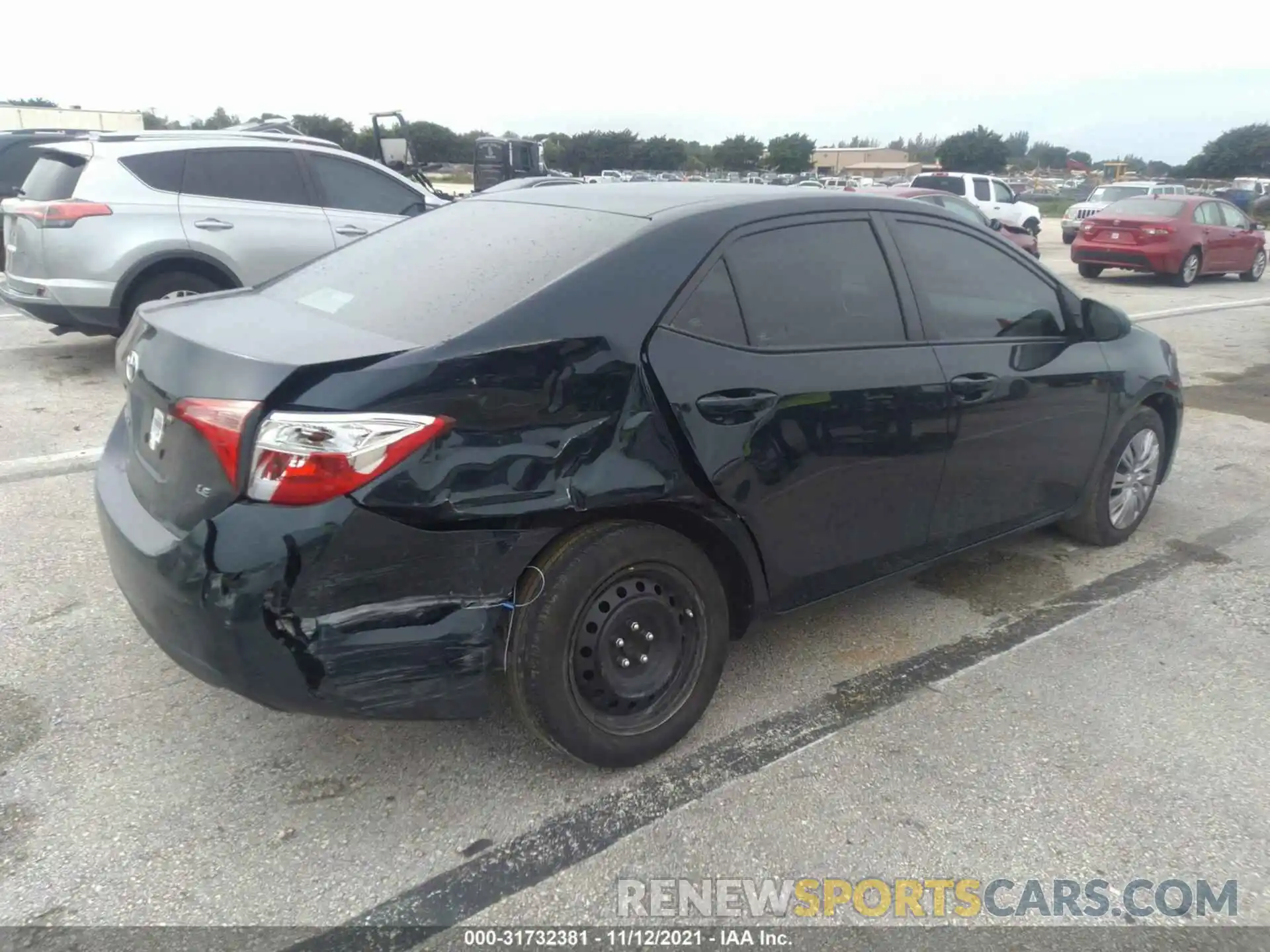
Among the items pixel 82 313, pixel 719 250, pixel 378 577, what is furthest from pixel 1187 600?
pixel 82 313

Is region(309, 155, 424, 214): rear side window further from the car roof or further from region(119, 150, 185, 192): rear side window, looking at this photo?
the car roof

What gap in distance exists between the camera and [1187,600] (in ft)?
13.6

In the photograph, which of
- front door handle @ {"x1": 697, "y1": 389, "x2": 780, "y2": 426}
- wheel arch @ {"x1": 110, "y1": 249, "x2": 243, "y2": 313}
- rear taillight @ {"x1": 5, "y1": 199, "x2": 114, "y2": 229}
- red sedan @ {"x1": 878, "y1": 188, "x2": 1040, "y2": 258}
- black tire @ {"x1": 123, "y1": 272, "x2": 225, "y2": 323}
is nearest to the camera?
front door handle @ {"x1": 697, "y1": 389, "x2": 780, "y2": 426}

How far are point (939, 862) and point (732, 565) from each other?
1009 millimetres

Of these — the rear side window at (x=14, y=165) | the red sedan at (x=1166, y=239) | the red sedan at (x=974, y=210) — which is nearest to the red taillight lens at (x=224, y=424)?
the rear side window at (x=14, y=165)

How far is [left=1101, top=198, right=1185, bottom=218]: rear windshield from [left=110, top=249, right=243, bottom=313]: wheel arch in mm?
14586

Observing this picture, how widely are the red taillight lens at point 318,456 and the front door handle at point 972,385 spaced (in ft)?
6.82

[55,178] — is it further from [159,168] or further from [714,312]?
[714,312]

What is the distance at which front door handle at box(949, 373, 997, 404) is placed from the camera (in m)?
3.48

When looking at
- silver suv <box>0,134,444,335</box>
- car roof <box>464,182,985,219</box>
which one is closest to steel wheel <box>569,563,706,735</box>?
car roof <box>464,182,985,219</box>

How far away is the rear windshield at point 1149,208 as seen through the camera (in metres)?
16.2

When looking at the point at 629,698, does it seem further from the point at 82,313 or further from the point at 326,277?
the point at 82,313

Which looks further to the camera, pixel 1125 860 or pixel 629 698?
pixel 629 698

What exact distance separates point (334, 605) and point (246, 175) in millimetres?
6552
